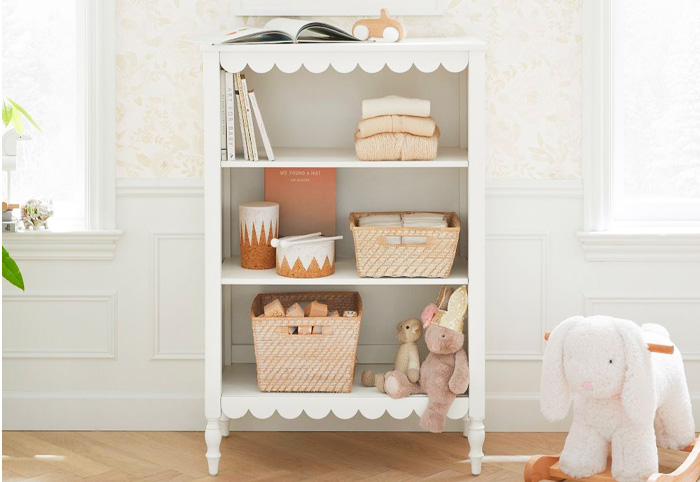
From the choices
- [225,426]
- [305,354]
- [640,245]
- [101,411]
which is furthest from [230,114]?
[640,245]

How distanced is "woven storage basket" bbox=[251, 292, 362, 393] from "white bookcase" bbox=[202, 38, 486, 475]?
0.12 feet

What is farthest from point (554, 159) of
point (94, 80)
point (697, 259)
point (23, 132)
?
point (23, 132)

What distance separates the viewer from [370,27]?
2072 mm

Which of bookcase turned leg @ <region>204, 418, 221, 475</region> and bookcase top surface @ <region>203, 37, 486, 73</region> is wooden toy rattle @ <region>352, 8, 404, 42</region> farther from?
bookcase turned leg @ <region>204, 418, 221, 475</region>

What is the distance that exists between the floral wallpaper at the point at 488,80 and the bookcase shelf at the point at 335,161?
0.23 metres

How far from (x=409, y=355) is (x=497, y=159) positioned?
2.24ft

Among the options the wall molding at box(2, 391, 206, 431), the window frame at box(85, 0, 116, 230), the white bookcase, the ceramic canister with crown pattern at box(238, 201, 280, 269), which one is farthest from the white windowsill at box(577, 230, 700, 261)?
the window frame at box(85, 0, 116, 230)

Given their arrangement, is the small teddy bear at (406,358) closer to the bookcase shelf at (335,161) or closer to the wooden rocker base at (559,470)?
the wooden rocker base at (559,470)

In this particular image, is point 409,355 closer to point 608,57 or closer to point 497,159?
point 497,159

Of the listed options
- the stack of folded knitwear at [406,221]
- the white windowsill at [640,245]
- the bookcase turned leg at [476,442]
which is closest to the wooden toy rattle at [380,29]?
the stack of folded knitwear at [406,221]

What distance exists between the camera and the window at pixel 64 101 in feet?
7.55

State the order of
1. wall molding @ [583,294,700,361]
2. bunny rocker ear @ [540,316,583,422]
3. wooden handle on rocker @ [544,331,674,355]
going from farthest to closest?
wall molding @ [583,294,700,361], bunny rocker ear @ [540,316,583,422], wooden handle on rocker @ [544,331,674,355]

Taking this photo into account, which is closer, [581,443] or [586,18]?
[581,443]

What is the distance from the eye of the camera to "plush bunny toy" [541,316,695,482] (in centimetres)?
179
